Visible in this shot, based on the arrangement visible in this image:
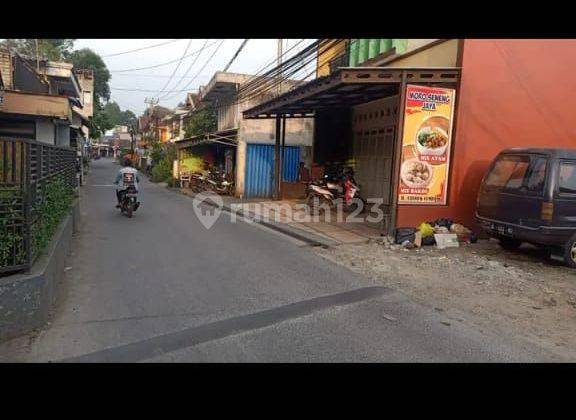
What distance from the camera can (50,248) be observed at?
220 inches

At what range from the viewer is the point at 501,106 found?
1025 centimetres

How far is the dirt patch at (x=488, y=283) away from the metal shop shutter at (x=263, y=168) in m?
11.1

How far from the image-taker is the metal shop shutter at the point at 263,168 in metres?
20.0

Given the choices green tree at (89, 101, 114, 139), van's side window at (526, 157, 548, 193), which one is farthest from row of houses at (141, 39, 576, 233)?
green tree at (89, 101, 114, 139)

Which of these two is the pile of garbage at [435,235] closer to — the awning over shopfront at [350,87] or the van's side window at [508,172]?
the van's side window at [508,172]

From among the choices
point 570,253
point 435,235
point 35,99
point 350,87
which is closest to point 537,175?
point 570,253

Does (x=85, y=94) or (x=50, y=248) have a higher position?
(x=85, y=94)

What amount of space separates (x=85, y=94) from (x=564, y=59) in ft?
110

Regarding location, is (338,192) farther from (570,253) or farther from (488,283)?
(488,283)

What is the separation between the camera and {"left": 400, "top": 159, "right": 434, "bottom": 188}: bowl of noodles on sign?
9.72m

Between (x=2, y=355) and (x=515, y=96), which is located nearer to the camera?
(x=2, y=355)

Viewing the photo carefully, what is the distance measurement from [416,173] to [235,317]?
6.13m

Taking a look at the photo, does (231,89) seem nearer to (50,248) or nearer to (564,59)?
(564,59)
